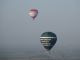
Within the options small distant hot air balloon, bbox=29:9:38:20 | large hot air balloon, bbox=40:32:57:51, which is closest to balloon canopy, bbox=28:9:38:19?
small distant hot air balloon, bbox=29:9:38:20

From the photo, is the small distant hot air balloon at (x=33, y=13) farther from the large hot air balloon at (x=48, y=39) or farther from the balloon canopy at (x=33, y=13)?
the large hot air balloon at (x=48, y=39)

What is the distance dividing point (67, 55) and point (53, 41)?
25.6 ft

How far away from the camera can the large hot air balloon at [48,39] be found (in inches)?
789

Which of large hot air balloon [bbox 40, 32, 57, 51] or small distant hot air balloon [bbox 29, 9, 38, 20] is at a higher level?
small distant hot air balloon [bbox 29, 9, 38, 20]

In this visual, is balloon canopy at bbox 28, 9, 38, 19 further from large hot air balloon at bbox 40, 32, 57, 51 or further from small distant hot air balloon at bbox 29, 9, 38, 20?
large hot air balloon at bbox 40, 32, 57, 51

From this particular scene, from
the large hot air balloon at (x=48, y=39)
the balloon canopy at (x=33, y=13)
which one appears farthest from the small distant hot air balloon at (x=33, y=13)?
the large hot air balloon at (x=48, y=39)

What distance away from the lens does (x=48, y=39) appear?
20.0 meters

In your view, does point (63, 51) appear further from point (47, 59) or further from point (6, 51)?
point (6, 51)

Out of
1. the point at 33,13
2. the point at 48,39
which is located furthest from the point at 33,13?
the point at 48,39

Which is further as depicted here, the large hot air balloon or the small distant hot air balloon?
the large hot air balloon

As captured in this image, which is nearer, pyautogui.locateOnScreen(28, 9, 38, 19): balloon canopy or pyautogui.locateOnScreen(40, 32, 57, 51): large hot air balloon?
pyautogui.locateOnScreen(28, 9, 38, 19): balloon canopy

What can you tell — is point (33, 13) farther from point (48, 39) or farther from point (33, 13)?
point (48, 39)

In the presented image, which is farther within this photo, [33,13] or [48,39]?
[48,39]

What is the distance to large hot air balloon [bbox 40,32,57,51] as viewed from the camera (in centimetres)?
2003
